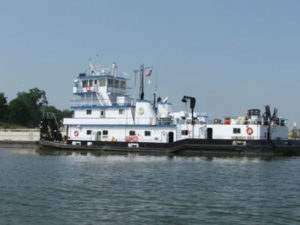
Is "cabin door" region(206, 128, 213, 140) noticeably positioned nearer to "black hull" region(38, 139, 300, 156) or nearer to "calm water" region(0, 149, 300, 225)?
"black hull" region(38, 139, 300, 156)

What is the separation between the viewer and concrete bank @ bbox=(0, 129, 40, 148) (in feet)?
199

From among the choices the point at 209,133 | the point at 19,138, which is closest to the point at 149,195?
the point at 209,133

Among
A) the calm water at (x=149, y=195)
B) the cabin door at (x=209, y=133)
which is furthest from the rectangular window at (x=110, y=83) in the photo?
the calm water at (x=149, y=195)

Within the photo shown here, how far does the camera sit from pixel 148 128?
146ft

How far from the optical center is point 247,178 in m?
24.8

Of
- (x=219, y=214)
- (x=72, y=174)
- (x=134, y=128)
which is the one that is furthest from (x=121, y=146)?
(x=219, y=214)

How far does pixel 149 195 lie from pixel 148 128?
25.4m

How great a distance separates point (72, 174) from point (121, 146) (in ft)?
61.6

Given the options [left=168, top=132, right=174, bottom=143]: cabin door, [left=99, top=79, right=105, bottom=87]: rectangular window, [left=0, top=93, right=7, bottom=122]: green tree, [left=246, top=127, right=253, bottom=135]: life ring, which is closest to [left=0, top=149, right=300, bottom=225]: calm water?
[left=246, top=127, right=253, bottom=135]: life ring

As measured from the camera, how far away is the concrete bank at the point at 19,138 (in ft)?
199

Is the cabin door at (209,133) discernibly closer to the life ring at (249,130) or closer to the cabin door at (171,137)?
the life ring at (249,130)

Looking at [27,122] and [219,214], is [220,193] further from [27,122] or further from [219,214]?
[27,122]

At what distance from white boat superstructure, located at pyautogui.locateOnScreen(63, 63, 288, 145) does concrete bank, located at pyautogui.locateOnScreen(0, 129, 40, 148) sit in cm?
1449

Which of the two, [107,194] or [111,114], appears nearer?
[107,194]
